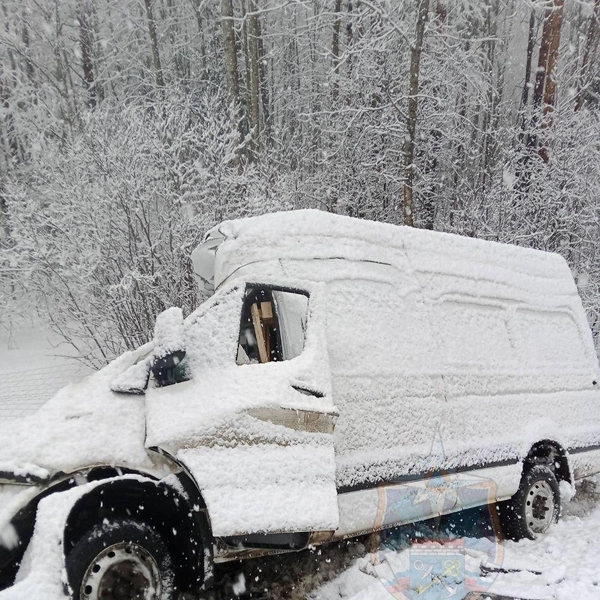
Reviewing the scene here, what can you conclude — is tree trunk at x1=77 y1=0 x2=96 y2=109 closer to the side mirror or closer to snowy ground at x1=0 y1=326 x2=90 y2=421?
snowy ground at x1=0 y1=326 x2=90 y2=421

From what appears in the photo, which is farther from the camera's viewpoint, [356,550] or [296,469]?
[356,550]

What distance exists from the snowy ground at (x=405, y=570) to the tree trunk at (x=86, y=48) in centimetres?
1795

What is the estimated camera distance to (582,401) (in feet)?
19.8

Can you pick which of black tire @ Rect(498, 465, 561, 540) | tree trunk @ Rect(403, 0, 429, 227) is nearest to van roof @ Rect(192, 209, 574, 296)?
black tire @ Rect(498, 465, 561, 540)

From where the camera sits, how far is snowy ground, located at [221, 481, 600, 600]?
3734mm

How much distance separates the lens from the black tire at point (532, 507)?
5.11m

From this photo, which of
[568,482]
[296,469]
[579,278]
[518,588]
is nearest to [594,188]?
[579,278]

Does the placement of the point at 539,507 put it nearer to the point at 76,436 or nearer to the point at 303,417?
the point at 303,417

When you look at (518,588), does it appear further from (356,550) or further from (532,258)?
(532,258)

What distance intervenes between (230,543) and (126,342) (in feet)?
23.5

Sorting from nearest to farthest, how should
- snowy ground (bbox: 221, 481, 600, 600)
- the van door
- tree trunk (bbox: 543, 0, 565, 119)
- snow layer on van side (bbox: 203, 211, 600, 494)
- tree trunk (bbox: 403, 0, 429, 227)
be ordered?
the van door < snowy ground (bbox: 221, 481, 600, 600) < snow layer on van side (bbox: 203, 211, 600, 494) < tree trunk (bbox: 403, 0, 429, 227) < tree trunk (bbox: 543, 0, 565, 119)

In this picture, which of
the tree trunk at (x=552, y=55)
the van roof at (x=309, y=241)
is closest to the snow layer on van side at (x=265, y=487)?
the van roof at (x=309, y=241)

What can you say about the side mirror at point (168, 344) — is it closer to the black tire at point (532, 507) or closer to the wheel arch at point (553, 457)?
the black tire at point (532, 507)

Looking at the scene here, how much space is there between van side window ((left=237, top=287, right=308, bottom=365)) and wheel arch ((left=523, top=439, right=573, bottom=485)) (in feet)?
9.94
